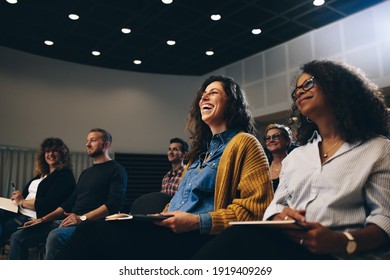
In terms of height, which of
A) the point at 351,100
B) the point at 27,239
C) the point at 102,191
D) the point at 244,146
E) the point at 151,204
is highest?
the point at 351,100

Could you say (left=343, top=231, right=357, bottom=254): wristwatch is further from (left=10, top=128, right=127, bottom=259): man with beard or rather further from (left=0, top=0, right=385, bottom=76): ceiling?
(left=0, top=0, right=385, bottom=76): ceiling

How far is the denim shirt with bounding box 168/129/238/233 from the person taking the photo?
1432mm

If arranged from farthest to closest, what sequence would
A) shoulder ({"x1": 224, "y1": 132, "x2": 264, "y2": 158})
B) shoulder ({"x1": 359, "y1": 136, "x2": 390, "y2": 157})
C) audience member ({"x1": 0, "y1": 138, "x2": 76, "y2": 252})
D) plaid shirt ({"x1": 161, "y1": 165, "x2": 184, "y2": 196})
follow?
plaid shirt ({"x1": 161, "y1": 165, "x2": 184, "y2": 196}), audience member ({"x1": 0, "y1": 138, "x2": 76, "y2": 252}), shoulder ({"x1": 224, "y1": 132, "x2": 264, "y2": 158}), shoulder ({"x1": 359, "y1": 136, "x2": 390, "y2": 157})

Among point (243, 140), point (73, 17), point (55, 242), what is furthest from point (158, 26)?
point (243, 140)

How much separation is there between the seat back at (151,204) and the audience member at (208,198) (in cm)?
28

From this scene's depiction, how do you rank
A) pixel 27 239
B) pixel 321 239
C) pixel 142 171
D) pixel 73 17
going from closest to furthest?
pixel 321 239 → pixel 27 239 → pixel 73 17 → pixel 142 171

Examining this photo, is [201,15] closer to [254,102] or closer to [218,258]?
[254,102]

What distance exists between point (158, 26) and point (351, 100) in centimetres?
435

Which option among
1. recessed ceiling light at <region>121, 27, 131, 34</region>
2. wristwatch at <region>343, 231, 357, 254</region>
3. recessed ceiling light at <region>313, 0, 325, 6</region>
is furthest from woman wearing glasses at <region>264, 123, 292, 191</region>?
recessed ceiling light at <region>121, 27, 131, 34</region>

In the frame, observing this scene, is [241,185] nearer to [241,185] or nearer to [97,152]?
[241,185]

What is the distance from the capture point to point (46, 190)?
2885 millimetres

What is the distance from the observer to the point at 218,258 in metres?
0.95

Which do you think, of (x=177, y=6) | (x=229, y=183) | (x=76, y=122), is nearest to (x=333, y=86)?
(x=229, y=183)
